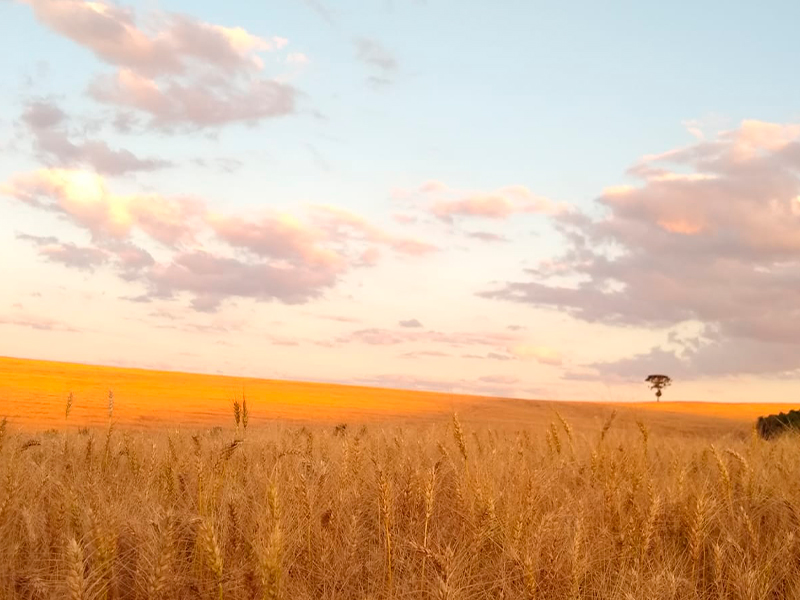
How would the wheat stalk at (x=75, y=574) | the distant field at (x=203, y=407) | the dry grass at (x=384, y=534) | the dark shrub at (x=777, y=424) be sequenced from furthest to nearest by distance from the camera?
the distant field at (x=203, y=407), the dark shrub at (x=777, y=424), the dry grass at (x=384, y=534), the wheat stalk at (x=75, y=574)

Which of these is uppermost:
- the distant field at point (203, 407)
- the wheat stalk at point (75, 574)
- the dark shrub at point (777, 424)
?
the dark shrub at point (777, 424)

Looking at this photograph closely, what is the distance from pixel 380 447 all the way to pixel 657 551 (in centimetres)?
295

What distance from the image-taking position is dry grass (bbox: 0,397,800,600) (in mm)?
3002

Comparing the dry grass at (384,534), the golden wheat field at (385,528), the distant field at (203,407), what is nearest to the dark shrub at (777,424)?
the distant field at (203,407)

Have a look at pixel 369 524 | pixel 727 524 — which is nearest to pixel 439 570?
pixel 369 524

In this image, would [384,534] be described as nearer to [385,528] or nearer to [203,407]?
[385,528]

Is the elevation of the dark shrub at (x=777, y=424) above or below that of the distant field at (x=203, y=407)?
above

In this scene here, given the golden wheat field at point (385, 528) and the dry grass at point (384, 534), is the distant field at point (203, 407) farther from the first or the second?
the dry grass at point (384, 534)

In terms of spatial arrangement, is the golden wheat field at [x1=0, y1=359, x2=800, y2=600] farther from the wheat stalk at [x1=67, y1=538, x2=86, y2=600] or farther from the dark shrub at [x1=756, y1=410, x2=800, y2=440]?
the dark shrub at [x1=756, y1=410, x2=800, y2=440]

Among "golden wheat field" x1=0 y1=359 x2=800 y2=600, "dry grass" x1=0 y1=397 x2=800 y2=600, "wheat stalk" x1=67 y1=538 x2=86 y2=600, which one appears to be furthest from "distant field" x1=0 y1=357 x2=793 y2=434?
Result: "wheat stalk" x1=67 y1=538 x2=86 y2=600

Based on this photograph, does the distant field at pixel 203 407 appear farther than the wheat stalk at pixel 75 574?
Yes

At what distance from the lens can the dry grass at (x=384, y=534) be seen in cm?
300

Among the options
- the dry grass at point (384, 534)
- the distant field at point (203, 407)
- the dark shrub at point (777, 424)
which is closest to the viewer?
the dry grass at point (384, 534)

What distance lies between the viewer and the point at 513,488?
4469 millimetres
